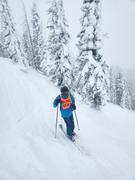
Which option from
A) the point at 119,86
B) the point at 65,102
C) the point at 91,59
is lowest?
the point at 119,86

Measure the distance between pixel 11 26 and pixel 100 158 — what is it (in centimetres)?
2571

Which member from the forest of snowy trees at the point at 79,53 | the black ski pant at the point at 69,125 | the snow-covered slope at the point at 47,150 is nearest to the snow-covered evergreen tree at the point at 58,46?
the forest of snowy trees at the point at 79,53

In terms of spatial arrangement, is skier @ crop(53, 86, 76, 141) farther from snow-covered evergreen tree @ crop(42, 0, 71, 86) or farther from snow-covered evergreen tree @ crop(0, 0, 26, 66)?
snow-covered evergreen tree @ crop(0, 0, 26, 66)

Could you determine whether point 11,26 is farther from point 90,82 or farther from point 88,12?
point 90,82

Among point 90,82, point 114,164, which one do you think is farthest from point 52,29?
point 114,164

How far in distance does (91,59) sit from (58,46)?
621 centimetres

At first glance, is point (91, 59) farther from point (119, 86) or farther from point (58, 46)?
point (119, 86)

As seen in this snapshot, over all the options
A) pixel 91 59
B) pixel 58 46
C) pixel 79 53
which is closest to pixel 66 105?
pixel 91 59

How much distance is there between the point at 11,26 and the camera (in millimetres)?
23953

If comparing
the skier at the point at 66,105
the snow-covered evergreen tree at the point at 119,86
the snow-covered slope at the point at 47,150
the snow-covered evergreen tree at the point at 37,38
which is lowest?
the snow-covered evergreen tree at the point at 119,86

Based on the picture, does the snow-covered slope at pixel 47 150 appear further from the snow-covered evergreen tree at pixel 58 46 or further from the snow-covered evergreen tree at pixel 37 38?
the snow-covered evergreen tree at pixel 37 38

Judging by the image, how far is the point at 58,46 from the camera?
17797 mm

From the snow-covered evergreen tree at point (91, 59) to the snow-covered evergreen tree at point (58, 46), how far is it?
3473mm

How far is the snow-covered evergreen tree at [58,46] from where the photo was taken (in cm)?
1717
